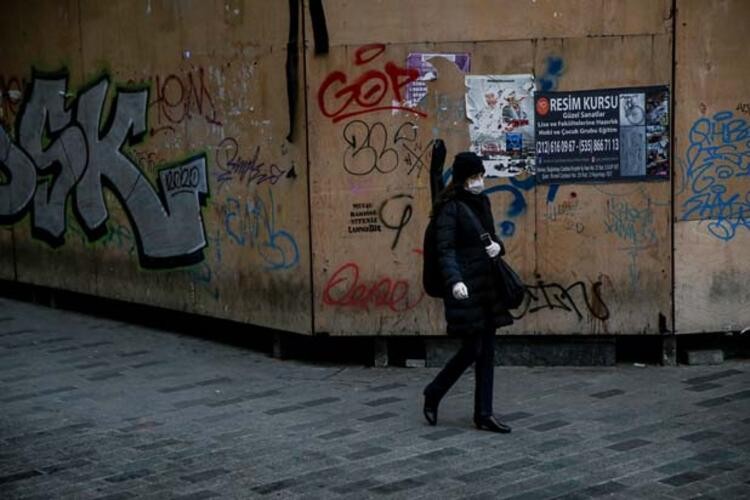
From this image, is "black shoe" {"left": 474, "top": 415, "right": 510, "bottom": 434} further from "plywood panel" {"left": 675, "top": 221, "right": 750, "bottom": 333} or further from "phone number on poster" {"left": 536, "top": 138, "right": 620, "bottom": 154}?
"phone number on poster" {"left": 536, "top": 138, "right": 620, "bottom": 154}

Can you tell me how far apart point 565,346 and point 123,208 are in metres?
4.56

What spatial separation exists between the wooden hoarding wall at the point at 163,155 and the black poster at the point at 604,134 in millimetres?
1900

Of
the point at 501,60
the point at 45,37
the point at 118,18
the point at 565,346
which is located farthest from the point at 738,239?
the point at 45,37

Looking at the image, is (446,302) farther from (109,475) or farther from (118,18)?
(118,18)

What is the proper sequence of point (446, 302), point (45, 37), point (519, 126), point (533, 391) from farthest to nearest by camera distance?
point (45, 37), point (519, 126), point (533, 391), point (446, 302)

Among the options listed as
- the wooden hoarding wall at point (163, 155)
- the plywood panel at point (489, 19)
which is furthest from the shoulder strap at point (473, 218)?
the wooden hoarding wall at point (163, 155)

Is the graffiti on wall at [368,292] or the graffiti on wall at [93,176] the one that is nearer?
the graffiti on wall at [368,292]

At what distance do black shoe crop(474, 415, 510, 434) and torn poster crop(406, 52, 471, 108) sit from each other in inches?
106

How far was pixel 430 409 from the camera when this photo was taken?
729 centimetres

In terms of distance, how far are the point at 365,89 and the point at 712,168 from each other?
8.84ft

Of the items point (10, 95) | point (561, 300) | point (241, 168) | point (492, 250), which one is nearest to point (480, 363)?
point (492, 250)

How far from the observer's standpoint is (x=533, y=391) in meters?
8.16

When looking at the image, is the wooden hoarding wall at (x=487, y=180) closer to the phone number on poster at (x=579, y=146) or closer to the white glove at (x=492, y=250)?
the phone number on poster at (x=579, y=146)

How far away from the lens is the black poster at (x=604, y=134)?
8.62 m
